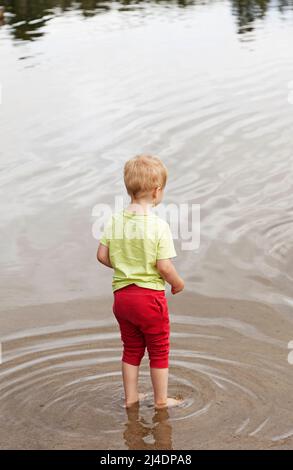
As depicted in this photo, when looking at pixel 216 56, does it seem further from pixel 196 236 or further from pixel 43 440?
pixel 43 440

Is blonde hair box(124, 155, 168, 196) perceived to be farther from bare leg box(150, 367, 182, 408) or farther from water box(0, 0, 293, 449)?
water box(0, 0, 293, 449)

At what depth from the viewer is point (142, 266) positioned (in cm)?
406

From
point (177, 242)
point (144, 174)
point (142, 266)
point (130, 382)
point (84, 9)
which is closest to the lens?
point (144, 174)

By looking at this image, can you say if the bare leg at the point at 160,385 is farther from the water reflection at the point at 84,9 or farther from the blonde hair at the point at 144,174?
the water reflection at the point at 84,9

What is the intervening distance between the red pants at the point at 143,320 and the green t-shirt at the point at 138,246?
43 millimetres

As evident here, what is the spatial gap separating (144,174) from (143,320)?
26.1 inches

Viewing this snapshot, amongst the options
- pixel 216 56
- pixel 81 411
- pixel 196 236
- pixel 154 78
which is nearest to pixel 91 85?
pixel 154 78

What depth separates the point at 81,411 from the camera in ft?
13.7

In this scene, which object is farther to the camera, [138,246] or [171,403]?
[171,403]

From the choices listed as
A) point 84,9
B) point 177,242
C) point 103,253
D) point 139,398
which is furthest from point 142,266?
point 84,9

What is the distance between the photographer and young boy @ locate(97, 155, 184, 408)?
4.00m

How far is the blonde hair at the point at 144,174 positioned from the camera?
3.96 m

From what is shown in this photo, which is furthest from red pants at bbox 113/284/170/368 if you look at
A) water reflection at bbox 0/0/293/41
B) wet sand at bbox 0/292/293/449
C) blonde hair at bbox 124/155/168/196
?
water reflection at bbox 0/0/293/41

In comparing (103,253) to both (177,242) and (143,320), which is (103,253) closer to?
(143,320)
